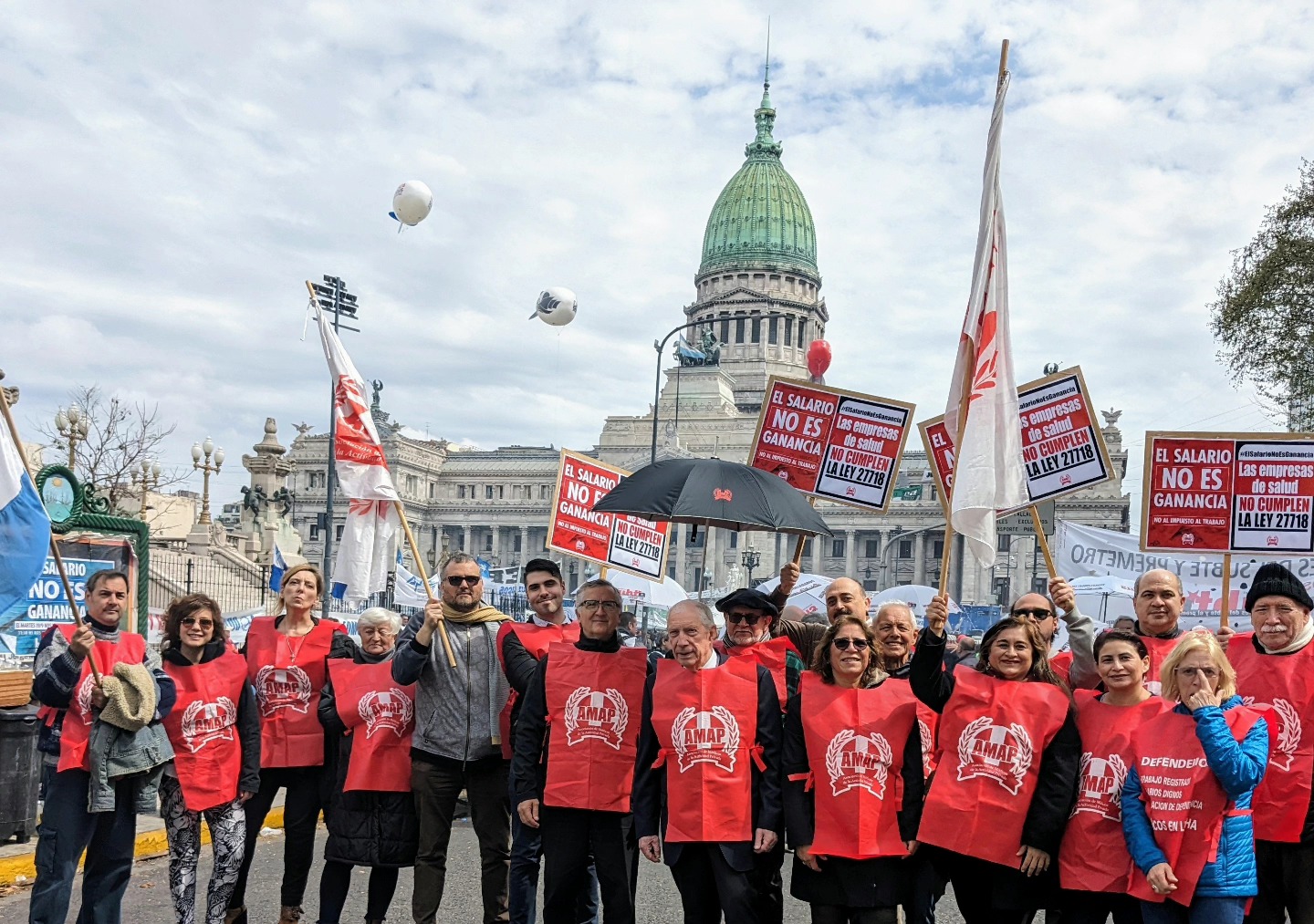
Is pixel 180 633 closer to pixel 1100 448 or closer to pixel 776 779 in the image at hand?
pixel 776 779

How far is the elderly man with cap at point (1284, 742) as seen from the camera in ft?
16.5

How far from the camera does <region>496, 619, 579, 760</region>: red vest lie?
6148mm

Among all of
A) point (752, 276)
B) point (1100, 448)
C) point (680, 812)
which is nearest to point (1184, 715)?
point (680, 812)

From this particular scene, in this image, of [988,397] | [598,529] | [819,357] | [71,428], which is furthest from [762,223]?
[988,397]

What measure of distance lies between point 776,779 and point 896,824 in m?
0.53

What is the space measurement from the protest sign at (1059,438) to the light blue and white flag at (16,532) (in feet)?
16.8

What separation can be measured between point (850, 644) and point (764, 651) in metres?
0.85

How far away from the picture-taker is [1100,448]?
302 inches

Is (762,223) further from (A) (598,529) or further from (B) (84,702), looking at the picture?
(B) (84,702)

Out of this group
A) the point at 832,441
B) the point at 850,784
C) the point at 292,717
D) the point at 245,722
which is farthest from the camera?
the point at 832,441

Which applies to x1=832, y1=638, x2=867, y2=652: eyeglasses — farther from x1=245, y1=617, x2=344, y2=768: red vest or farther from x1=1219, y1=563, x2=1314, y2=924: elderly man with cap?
x1=245, y1=617, x2=344, y2=768: red vest

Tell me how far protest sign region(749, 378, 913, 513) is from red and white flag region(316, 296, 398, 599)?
298cm

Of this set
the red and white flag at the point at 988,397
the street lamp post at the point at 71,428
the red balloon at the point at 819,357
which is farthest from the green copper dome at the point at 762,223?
the red and white flag at the point at 988,397

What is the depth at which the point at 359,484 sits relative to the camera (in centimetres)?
681
